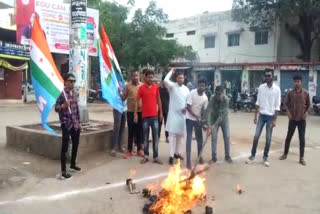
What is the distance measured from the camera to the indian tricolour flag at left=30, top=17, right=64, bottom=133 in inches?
240

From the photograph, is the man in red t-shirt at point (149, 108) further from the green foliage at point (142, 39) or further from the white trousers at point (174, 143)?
the green foliage at point (142, 39)

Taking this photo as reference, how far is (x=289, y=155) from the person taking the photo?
841cm

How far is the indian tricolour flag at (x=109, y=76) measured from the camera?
7.78m

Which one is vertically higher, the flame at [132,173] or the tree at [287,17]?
the tree at [287,17]

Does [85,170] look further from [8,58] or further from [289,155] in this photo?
[8,58]

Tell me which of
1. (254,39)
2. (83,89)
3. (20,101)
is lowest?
(20,101)

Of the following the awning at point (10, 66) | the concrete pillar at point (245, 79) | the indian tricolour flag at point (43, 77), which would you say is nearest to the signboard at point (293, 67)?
the concrete pillar at point (245, 79)

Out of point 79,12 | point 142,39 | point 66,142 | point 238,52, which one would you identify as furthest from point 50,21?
point 238,52

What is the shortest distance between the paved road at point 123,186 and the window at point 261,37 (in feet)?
75.5

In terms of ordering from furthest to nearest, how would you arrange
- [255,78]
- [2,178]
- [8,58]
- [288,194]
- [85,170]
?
[255,78] < [8,58] < [85,170] < [2,178] < [288,194]

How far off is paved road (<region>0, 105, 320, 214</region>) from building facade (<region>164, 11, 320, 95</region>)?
16.2 m

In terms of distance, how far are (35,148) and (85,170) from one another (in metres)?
1.55

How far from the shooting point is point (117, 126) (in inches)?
313

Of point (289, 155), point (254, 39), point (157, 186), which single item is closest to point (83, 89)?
point (157, 186)
